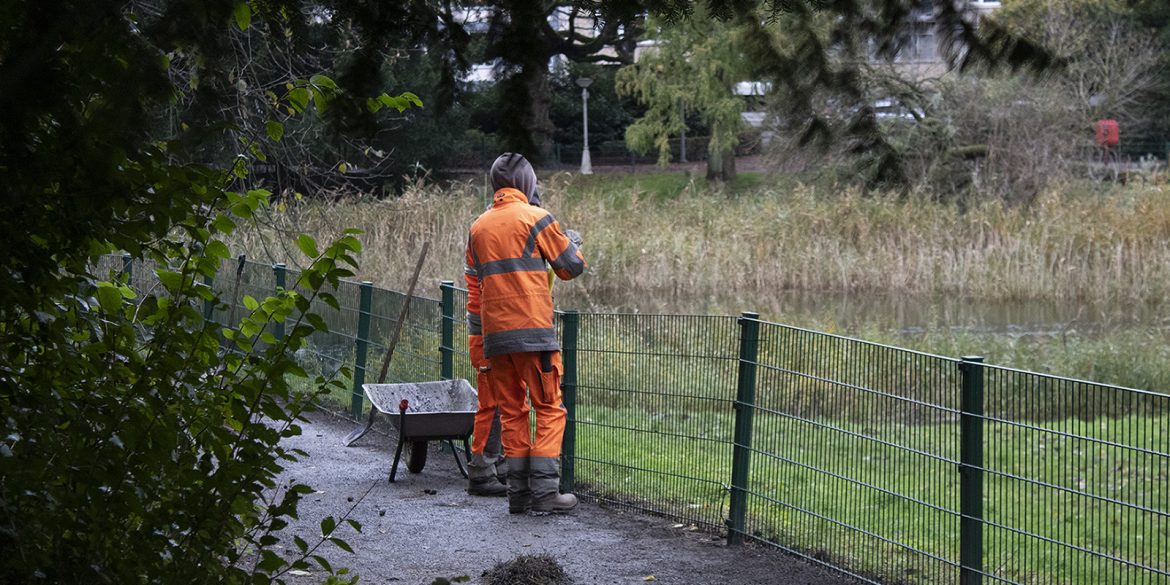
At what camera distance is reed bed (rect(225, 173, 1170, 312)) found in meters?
17.2

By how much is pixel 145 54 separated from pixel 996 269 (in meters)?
17.1

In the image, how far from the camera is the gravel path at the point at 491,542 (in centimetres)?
691

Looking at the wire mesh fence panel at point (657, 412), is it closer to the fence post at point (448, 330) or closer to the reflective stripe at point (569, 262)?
the reflective stripe at point (569, 262)

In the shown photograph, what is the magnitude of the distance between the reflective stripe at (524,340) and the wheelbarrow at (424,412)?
1.08 meters

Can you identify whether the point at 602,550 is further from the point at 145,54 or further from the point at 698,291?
the point at 698,291

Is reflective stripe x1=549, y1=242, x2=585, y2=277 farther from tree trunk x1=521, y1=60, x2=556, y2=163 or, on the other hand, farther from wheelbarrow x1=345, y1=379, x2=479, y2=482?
tree trunk x1=521, y1=60, x2=556, y2=163

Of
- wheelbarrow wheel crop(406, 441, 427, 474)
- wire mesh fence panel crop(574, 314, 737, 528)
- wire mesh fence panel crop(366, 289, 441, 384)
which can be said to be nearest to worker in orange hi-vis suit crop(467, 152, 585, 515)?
wire mesh fence panel crop(574, 314, 737, 528)

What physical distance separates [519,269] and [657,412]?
1155 millimetres

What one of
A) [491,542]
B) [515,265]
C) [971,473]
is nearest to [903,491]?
[971,473]

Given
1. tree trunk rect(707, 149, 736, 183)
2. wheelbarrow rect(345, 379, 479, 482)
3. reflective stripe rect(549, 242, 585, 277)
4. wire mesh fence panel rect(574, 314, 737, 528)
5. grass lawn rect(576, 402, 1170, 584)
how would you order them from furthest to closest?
tree trunk rect(707, 149, 736, 183)
wheelbarrow rect(345, 379, 479, 482)
reflective stripe rect(549, 242, 585, 277)
wire mesh fence panel rect(574, 314, 737, 528)
grass lawn rect(576, 402, 1170, 584)

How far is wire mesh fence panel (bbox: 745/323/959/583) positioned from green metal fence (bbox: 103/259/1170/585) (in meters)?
0.01

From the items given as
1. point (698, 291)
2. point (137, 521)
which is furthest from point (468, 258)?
point (698, 291)

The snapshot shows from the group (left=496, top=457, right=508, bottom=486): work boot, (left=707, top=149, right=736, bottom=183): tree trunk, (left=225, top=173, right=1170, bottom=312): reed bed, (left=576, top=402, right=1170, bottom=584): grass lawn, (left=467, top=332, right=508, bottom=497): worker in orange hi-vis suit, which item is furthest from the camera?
(left=707, top=149, right=736, bottom=183): tree trunk

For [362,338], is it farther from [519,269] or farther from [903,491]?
[903,491]
